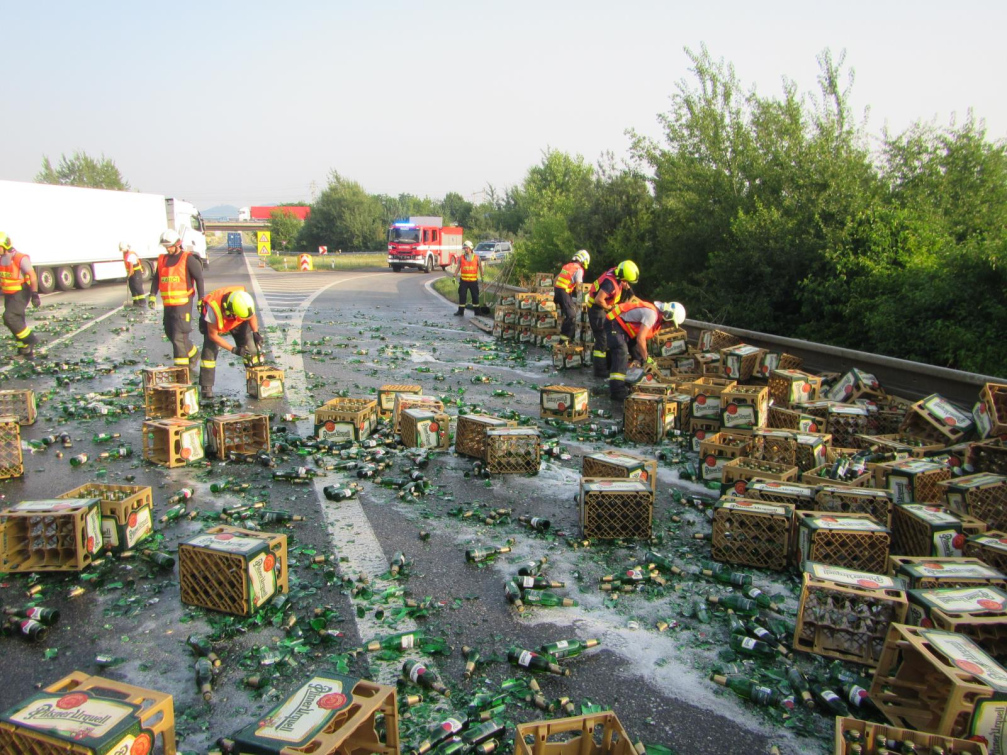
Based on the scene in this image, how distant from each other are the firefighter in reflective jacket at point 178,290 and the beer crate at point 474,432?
16.5ft

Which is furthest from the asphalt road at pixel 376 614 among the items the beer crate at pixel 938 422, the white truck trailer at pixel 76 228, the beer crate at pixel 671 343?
the white truck trailer at pixel 76 228

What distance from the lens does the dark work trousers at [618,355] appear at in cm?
1091

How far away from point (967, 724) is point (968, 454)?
14.8ft

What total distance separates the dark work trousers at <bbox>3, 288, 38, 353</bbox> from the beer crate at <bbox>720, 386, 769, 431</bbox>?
12427 mm

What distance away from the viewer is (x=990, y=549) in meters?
5.01

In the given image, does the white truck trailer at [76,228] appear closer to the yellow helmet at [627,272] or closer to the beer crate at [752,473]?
the yellow helmet at [627,272]

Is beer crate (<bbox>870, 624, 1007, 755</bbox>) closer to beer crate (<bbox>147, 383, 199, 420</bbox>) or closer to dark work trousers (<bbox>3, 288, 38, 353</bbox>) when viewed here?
beer crate (<bbox>147, 383, 199, 420</bbox>)

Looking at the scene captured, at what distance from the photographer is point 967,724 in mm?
3242

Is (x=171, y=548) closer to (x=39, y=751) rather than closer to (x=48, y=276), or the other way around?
(x=39, y=751)

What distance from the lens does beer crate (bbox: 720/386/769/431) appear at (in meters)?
8.66

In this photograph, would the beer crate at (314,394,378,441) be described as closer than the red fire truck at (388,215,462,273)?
Yes

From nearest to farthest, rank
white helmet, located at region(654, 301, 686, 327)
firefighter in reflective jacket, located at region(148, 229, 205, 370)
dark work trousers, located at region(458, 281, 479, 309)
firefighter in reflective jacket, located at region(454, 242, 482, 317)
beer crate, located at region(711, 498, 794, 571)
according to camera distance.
Result: beer crate, located at region(711, 498, 794, 571) < firefighter in reflective jacket, located at region(148, 229, 205, 370) < white helmet, located at region(654, 301, 686, 327) < firefighter in reflective jacket, located at region(454, 242, 482, 317) < dark work trousers, located at region(458, 281, 479, 309)

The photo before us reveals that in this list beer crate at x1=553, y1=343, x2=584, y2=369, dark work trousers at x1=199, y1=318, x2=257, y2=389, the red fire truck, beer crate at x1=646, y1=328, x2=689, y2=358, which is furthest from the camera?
the red fire truck

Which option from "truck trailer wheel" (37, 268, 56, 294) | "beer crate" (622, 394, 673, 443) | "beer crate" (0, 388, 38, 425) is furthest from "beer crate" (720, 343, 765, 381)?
"truck trailer wheel" (37, 268, 56, 294)
